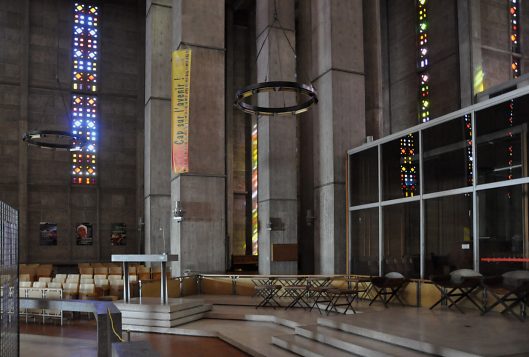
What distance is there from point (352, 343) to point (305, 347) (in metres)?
0.77

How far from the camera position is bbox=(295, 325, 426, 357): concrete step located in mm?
7125

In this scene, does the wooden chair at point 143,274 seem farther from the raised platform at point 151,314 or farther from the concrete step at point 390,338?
the concrete step at point 390,338

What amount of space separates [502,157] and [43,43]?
2169cm

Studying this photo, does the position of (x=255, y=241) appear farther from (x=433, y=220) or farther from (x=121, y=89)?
(x=433, y=220)

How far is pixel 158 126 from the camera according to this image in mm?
20875

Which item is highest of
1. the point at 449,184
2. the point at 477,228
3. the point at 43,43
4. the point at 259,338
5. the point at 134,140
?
the point at 43,43

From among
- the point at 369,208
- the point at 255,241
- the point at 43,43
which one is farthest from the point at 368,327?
the point at 43,43

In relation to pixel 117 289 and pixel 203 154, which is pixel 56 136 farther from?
pixel 117 289

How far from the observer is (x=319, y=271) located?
15852 millimetres

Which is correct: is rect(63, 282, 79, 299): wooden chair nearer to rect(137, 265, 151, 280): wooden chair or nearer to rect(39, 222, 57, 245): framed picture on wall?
rect(137, 265, 151, 280): wooden chair

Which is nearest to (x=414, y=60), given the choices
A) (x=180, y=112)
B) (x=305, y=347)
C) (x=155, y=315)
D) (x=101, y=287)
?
(x=180, y=112)

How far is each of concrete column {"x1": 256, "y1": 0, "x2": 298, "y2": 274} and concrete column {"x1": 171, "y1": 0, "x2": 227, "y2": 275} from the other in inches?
60.8

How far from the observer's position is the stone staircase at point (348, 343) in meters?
7.01

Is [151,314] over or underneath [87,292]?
underneath
